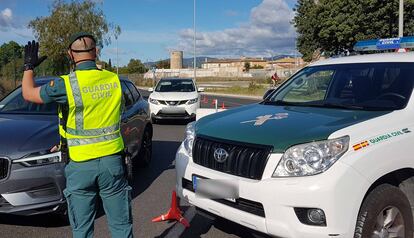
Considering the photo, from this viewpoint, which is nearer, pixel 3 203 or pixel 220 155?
pixel 220 155

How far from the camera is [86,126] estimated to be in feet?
11.1

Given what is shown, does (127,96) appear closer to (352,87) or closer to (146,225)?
(146,225)

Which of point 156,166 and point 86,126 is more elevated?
point 86,126

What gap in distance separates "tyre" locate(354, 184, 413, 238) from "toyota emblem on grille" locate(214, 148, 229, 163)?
114cm

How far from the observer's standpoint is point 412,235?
4.19 m

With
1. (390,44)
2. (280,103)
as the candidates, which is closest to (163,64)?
(390,44)

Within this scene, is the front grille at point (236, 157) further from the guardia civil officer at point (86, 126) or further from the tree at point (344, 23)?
the tree at point (344, 23)

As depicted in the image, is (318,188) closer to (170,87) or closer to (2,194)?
(2,194)

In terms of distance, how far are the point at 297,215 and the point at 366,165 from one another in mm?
634

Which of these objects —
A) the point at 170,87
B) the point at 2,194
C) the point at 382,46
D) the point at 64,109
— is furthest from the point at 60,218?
the point at 170,87

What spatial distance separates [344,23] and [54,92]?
26.5 meters

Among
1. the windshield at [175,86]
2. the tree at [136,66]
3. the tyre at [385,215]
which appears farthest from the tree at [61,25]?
the tree at [136,66]

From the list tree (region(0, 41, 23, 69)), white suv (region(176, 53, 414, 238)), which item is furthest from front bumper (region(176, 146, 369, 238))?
tree (region(0, 41, 23, 69))

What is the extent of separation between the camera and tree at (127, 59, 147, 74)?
11600cm
